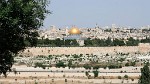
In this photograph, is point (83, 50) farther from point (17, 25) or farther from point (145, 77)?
point (17, 25)

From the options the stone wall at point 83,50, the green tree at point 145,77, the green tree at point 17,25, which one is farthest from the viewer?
the stone wall at point 83,50

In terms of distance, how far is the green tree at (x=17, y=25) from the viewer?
11.0 meters

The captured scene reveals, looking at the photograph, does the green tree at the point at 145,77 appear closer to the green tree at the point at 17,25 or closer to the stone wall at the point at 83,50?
the green tree at the point at 17,25

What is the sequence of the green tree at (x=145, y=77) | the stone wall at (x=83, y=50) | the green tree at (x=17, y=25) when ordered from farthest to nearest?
the stone wall at (x=83, y=50)
the green tree at (x=145, y=77)
the green tree at (x=17, y=25)

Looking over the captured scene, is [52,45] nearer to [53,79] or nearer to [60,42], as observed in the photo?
[60,42]

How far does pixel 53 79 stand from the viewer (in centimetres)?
3133


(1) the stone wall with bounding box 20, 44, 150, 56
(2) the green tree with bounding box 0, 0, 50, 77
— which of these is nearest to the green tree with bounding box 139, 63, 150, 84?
(2) the green tree with bounding box 0, 0, 50, 77

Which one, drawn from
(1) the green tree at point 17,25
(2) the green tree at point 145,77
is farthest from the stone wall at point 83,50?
(1) the green tree at point 17,25

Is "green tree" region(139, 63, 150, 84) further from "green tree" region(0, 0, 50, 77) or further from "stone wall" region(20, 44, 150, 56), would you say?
"stone wall" region(20, 44, 150, 56)

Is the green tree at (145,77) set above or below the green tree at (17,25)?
below

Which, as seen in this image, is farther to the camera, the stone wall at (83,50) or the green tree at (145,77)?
the stone wall at (83,50)

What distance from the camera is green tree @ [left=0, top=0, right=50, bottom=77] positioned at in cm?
1100

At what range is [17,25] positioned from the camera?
444 inches

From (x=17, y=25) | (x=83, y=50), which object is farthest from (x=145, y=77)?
(x=83, y=50)
